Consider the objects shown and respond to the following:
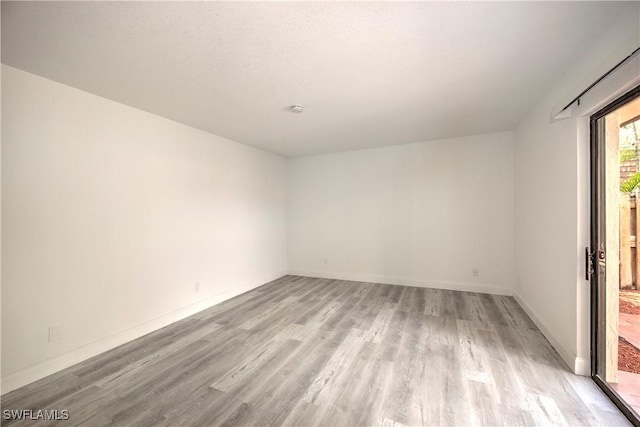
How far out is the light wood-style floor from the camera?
63.1 inches

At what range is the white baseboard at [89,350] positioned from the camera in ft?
6.21

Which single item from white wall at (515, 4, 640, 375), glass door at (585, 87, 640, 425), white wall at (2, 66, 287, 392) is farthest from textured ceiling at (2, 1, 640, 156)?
glass door at (585, 87, 640, 425)

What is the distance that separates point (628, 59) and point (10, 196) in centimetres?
416

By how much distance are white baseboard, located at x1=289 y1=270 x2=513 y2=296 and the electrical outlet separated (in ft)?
11.9

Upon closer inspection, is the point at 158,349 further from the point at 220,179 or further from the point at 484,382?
the point at 484,382

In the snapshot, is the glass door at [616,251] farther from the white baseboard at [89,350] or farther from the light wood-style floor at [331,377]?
the white baseboard at [89,350]

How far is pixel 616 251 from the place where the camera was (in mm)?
1778

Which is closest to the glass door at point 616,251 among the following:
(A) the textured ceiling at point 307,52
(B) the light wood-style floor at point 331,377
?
(B) the light wood-style floor at point 331,377

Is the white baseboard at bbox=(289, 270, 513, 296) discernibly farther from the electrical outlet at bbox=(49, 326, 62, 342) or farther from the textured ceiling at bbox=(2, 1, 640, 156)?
the electrical outlet at bbox=(49, 326, 62, 342)

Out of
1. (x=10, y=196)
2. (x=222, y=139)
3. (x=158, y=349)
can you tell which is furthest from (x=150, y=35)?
(x=158, y=349)

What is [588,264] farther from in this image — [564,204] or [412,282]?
[412,282]

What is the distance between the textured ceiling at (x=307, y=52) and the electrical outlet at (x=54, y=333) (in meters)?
2.11

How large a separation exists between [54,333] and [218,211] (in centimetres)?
210

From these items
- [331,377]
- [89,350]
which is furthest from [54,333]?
[331,377]
